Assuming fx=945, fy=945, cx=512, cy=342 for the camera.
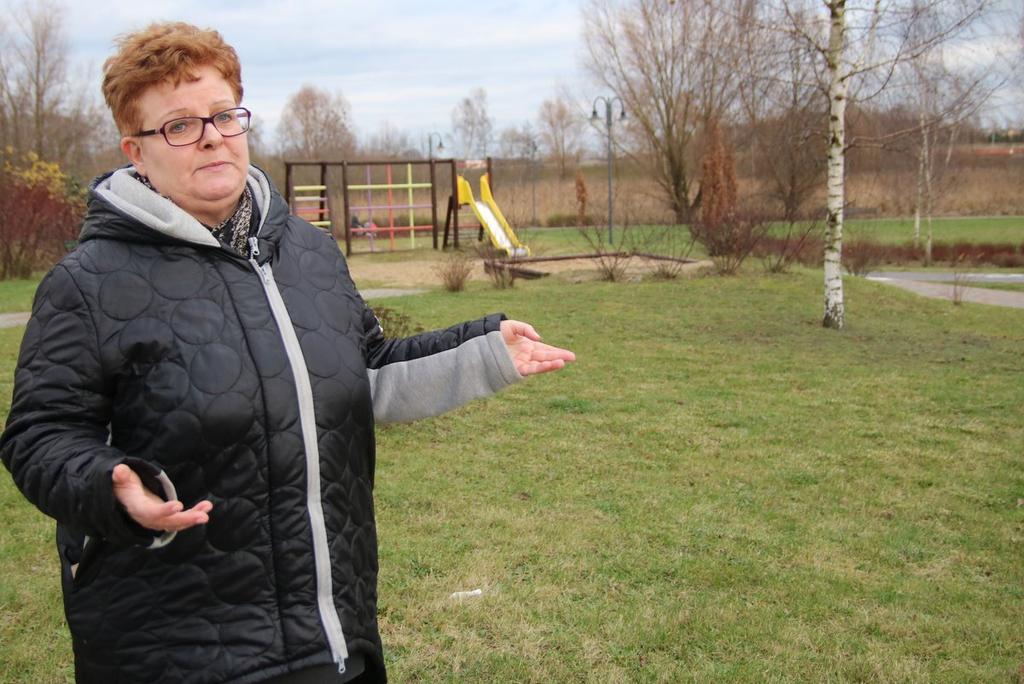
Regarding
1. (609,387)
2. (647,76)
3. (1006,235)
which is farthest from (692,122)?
(609,387)

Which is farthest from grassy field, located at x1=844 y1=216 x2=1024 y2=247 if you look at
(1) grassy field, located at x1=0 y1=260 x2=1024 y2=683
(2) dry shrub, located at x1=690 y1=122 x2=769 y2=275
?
(1) grassy field, located at x1=0 y1=260 x2=1024 y2=683

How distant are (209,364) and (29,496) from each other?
1.16 feet

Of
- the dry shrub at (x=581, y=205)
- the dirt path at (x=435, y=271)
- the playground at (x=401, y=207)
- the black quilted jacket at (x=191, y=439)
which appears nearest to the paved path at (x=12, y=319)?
the dirt path at (x=435, y=271)

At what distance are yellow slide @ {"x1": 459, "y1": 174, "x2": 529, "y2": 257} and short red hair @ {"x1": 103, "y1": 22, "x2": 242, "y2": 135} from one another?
18545mm

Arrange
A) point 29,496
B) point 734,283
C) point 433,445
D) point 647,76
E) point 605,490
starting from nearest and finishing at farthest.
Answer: point 29,496
point 605,490
point 433,445
point 734,283
point 647,76

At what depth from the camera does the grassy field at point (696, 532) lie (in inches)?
138

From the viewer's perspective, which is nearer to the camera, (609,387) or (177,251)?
(177,251)

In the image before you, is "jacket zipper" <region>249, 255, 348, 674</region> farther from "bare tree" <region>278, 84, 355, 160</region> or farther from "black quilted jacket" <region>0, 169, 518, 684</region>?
"bare tree" <region>278, 84, 355, 160</region>

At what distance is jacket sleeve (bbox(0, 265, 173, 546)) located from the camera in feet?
4.77

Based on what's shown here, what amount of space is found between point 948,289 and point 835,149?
8.89 meters

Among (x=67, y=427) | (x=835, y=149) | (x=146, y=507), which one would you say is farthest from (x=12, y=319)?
(x=146, y=507)

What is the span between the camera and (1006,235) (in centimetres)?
3177

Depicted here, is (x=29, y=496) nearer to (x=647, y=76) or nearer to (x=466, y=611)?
(x=466, y=611)

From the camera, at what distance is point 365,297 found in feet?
48.4
